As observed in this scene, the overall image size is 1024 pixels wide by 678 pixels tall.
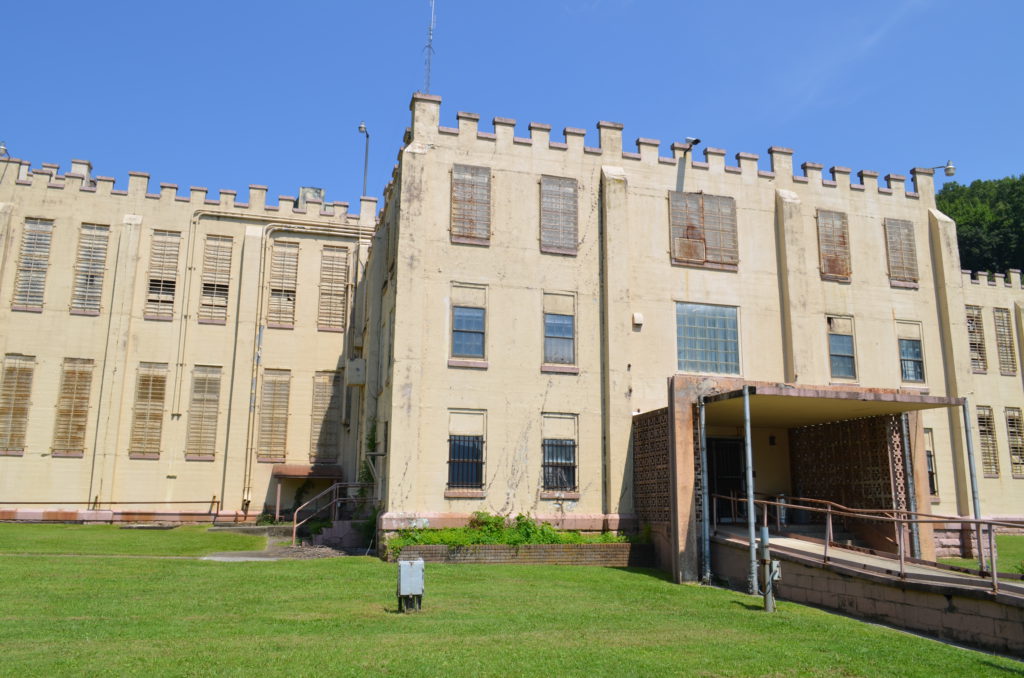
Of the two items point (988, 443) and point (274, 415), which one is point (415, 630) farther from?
point (988, 443)

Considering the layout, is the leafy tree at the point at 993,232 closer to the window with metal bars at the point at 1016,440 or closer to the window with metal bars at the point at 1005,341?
the window with metal bars at the point at 1005,341

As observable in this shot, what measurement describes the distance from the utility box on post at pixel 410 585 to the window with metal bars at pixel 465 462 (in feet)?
25.6

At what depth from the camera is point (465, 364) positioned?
19.7m

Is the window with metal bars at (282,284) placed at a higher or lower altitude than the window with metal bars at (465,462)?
higher

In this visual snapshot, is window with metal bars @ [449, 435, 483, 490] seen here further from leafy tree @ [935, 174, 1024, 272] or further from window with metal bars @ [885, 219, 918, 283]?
leafy tree @ [935, 174, 1024, 272]

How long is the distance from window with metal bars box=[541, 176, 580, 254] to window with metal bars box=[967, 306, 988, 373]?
56.8 feet

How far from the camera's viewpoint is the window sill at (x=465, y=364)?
19.7m

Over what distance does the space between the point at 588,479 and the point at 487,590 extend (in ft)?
21.8

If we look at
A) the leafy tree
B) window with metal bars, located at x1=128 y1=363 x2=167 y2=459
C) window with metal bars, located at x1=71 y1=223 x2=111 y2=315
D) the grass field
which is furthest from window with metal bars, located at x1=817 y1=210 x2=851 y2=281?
the leafy tree

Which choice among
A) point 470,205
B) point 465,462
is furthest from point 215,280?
point 465,462

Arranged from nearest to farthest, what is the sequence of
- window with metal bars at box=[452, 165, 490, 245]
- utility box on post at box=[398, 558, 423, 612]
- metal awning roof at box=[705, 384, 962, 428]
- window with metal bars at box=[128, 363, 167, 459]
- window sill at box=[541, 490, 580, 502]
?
1. utility box on post at box=[398, 558, 423, 612]
2. metal awning roof at box=[705, 384, 962, 428]
3. window sill at box=[541, 490, 580, 502]
4. window with metal bars at box=[452, 165, 490, 245]
5. window with metal bars at box=[128, 363, 167, 459]

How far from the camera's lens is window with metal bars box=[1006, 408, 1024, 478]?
28.1 m

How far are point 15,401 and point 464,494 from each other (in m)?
17.1

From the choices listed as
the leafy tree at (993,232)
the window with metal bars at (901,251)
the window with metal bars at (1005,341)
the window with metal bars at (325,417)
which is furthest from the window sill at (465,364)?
the leafy tree at (993,232)
